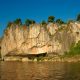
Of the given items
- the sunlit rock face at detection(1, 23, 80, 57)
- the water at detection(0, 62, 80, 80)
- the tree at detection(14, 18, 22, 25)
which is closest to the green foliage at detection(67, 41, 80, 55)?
the sunlit rock face at detection(1, 23, 80, 57)

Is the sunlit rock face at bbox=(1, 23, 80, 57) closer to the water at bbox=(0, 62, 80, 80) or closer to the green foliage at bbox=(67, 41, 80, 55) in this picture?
the green foliage at bbox=(67, 41, 80, 55)

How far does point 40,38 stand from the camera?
14488cm

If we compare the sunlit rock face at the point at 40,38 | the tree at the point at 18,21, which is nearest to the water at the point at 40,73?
the sunlit rock face at the point at 40,38

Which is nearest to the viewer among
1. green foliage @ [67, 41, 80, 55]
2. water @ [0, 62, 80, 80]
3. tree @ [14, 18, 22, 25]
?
water @ [0, 62, 80, 80]

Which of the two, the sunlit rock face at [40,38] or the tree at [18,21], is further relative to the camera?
the tree at [18,21]

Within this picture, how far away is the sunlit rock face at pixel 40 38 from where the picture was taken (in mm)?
141000

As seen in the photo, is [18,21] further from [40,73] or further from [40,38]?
[40,73]

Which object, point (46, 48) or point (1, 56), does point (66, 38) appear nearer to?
point (46, 48)

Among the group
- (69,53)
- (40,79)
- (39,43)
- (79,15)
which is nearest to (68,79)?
(40,79)

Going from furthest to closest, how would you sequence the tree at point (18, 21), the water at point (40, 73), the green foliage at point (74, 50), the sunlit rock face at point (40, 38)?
1. the tree at point (18, 21)
2. the sunlit rock face at point (40, 38)
3. the green foliage at point (74, 50)
4. the water at point (40, 73)

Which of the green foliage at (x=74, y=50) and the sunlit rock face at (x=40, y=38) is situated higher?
the sunlit rock face at (x=40, y=38)

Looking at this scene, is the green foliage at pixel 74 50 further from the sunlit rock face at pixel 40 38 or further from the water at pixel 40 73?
the water at pixel 40 73

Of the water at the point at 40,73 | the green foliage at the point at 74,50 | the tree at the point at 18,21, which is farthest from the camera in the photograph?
the tree at the point at 18,21

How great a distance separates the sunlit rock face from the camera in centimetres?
14100
